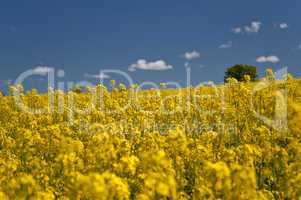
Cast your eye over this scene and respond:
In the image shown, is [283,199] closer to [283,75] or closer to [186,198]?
[186,198]

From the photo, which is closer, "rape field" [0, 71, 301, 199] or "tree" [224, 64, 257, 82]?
"rape field" [0, 71, 301, 199]

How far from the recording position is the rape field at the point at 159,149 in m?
5.21

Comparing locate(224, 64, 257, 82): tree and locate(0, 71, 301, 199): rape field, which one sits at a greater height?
locate(224, 64, 257, 82): tree

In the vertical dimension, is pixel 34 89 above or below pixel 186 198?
A: above

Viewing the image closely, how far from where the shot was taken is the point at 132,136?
10.3m

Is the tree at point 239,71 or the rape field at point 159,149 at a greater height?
the tree at point 239,71

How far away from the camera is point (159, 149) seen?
784cm

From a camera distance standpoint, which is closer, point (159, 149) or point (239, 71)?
point (159, 149)

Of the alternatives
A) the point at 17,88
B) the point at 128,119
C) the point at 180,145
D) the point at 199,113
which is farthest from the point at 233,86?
the point at 17,88

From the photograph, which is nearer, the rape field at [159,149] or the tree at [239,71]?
the rape field at [159,149]

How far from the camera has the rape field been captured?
5.21 metres

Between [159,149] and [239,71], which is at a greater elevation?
[239,71]

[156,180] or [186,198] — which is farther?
[186,198]

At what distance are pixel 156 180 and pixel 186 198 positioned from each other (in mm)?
1795
